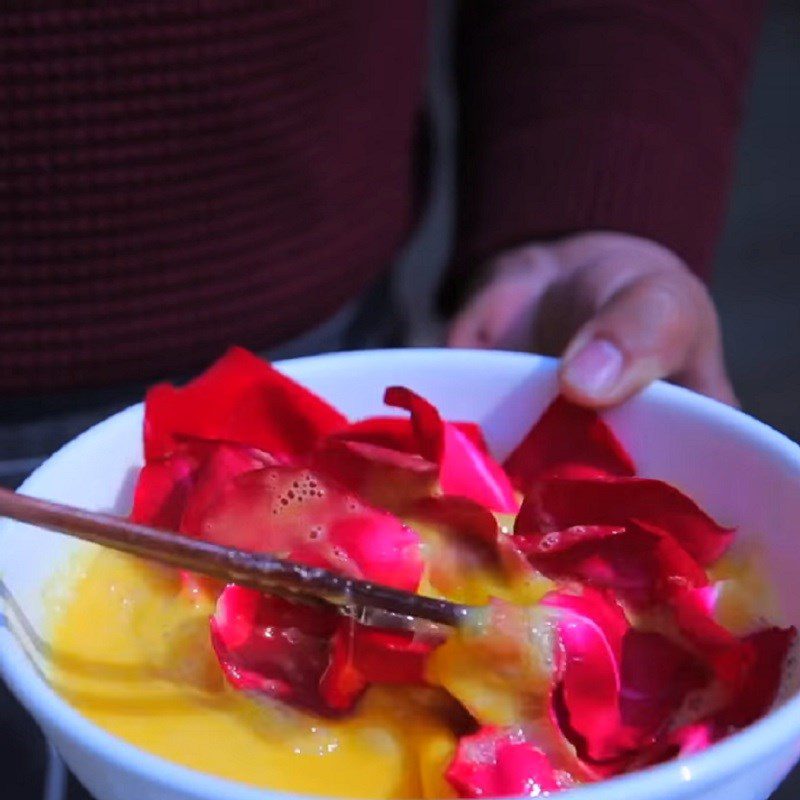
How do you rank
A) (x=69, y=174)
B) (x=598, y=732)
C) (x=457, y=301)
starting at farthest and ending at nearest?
(x=457, y=301) → (x=69, y=174) → (x=598, y=732)

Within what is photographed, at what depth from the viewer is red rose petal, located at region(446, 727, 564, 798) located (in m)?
0.22

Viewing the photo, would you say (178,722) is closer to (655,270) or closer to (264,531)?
(264,531)

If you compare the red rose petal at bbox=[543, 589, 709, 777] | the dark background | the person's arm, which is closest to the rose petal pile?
the red rose petal at bbox=[543, 589, 709, 777]

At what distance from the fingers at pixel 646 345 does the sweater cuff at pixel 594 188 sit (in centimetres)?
4

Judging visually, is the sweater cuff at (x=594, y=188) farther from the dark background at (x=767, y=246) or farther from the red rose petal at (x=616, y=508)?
the dark background at (x=767, y=246)

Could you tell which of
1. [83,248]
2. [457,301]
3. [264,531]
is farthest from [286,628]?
[457,301]

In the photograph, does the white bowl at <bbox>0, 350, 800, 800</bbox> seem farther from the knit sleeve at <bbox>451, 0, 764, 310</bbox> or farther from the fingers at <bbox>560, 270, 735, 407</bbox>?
the knit sleeve at <bbox>451, 0, 764, 310</bbox>

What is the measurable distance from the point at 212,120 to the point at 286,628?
0.65ft

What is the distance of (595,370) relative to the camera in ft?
1.05

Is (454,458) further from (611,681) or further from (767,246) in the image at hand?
(767,246)

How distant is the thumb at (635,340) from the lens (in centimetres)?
32

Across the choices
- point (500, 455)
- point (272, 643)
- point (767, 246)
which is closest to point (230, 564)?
point (272, 643)

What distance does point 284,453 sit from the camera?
325 mm

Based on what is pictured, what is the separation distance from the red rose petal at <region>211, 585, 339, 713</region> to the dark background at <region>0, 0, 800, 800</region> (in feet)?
1.94
